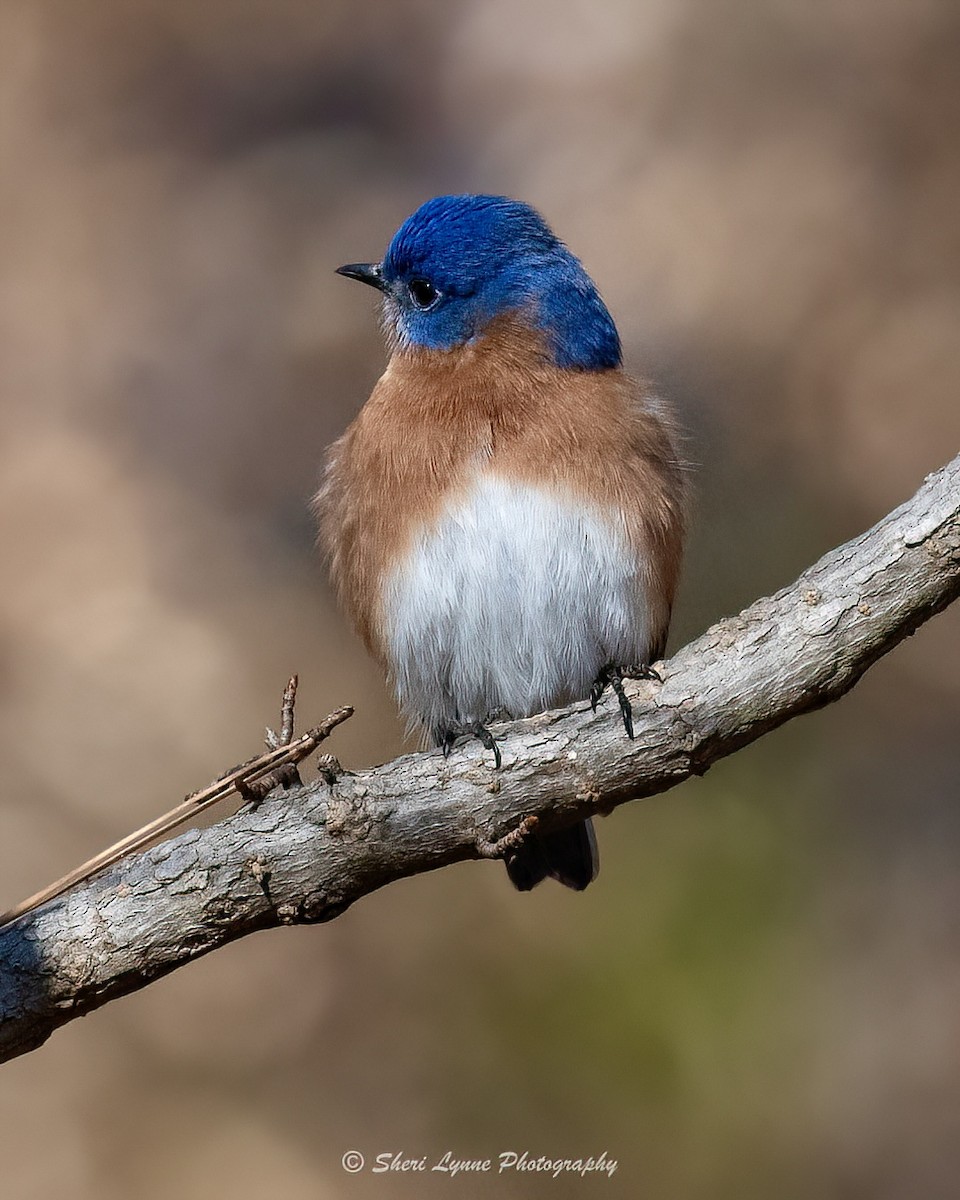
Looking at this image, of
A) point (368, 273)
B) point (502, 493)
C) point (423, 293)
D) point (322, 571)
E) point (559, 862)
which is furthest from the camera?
point (322, 571)

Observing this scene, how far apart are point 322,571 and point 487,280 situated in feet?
3.93

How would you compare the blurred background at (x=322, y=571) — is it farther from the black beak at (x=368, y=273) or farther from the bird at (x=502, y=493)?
the black beak at (x=368, y=273)

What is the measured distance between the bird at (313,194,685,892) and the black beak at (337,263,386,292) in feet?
0.04

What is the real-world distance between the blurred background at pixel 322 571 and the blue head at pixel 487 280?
0.50 metres

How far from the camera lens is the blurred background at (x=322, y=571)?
5.11 metres

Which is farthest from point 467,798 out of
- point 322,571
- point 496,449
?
point 322,571

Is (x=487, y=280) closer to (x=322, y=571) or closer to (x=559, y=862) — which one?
(x=322, y=571)

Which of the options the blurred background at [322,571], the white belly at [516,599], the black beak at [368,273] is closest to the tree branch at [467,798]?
the white belly at [516,599]

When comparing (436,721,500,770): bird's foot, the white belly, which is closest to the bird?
the white belly

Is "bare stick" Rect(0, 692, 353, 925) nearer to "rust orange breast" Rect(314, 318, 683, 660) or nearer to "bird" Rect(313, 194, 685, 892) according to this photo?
"bird" Rect(313, 194, 685, 892)

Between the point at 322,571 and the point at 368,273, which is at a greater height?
the point at 368,273

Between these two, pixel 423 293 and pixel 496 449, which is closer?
pixel 496 449

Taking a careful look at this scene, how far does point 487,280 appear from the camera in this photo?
4.15 m

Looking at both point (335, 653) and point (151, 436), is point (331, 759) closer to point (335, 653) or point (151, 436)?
point (335, 653)
